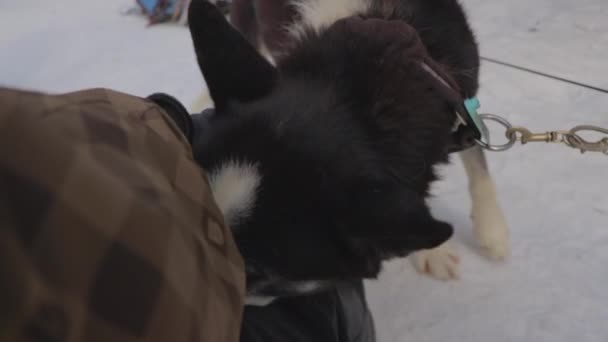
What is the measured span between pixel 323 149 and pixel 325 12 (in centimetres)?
43

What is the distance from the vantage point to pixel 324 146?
0.62 metres

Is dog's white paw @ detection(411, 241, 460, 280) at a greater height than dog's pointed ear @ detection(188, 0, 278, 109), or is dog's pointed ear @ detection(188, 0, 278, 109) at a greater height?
dog's pointed ear @ detection(188, 0, 278, 109)

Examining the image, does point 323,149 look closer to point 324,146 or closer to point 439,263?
point 324,146

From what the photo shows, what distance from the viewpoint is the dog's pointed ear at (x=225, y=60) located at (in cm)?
66

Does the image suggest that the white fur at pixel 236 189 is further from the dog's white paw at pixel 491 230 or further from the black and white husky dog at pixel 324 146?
the dog's white paw at pixel 491 230

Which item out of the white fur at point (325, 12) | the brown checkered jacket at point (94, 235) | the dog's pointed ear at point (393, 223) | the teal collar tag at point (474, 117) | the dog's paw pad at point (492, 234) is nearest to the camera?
the brown checkered jacket at point (94, 235)

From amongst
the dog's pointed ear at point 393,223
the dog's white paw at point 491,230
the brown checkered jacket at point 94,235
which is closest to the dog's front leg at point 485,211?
the dog's white paw at point 491,230

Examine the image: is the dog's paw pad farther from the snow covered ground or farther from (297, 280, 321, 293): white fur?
(297, 280, 321, 293): white fur

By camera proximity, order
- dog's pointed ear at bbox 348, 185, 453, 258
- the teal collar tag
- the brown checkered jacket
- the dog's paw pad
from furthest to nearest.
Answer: the dog's paw pad < the teal collar tag < dog's pointed ear at bbox 348, 185, 453, 258 < the brown checkered jacket

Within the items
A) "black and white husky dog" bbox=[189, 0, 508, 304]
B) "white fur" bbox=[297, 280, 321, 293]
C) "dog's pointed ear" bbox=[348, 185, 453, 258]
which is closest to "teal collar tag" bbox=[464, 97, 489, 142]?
"black and white husky dog" bbox=[189, 0, 508, 304]

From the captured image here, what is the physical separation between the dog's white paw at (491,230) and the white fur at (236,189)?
652 mm

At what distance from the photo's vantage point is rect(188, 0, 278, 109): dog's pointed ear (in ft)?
2.17

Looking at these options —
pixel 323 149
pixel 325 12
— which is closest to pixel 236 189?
pixel 323 149

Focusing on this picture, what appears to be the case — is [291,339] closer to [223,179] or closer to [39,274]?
[223,179]
